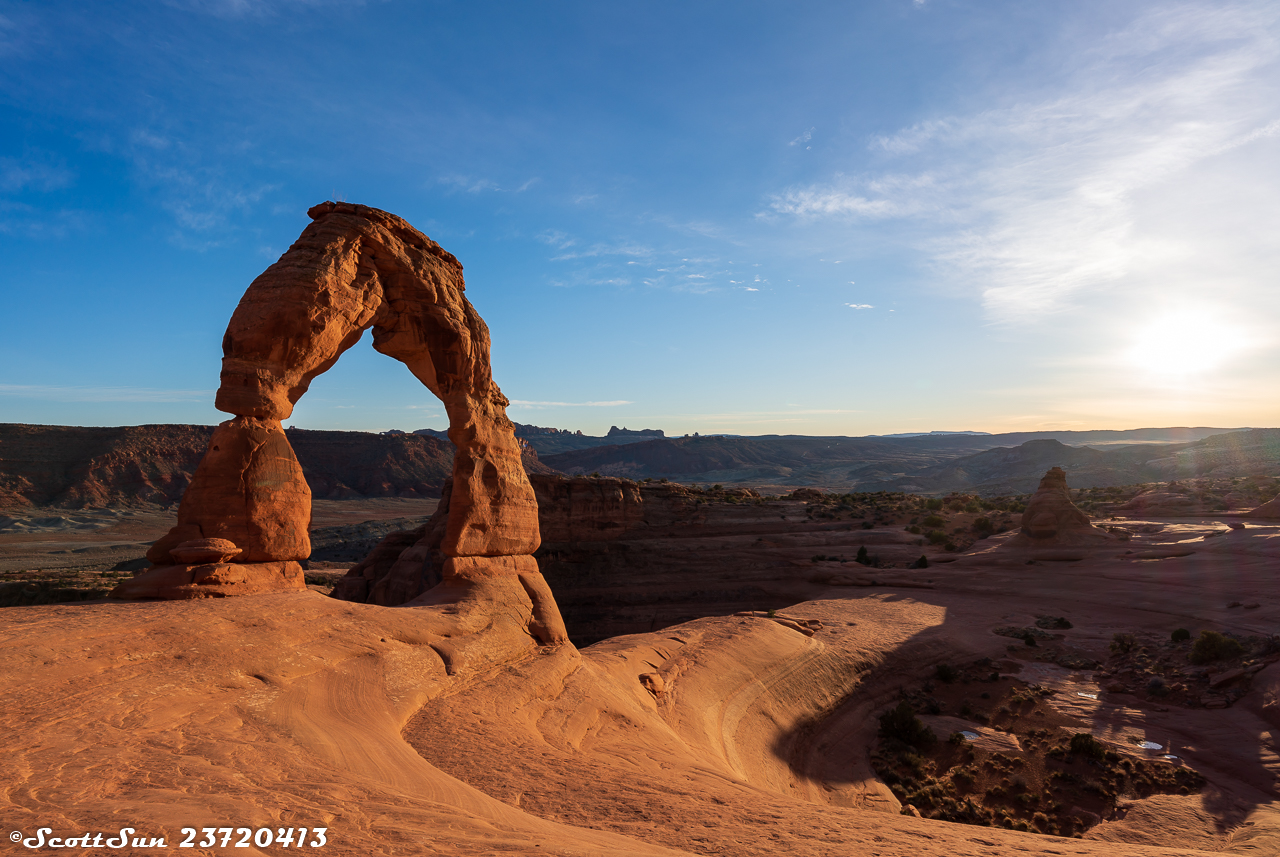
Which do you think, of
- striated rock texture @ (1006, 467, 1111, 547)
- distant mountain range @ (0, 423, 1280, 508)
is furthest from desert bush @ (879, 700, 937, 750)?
distant mountain range @ (0, 423, 1280, 508)

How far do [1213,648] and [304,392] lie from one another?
23.8 meters

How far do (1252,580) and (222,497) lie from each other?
32396mm

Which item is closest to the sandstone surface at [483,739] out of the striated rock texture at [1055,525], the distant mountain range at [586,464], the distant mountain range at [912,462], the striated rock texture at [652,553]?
the striated rock texture at [652,553]

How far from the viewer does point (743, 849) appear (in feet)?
17.7

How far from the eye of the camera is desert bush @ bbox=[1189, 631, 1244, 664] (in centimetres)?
1759

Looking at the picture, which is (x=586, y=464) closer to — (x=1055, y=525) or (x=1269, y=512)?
(x=1055, y=525)

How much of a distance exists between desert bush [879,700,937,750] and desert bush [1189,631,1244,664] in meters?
9.30

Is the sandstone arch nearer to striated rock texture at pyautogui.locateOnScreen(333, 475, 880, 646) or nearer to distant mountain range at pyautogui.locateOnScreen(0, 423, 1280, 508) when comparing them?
striated rock texture at pyautogui.locateOnScreen(333, 475, 880, 646)

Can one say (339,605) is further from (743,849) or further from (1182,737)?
(1182,737)

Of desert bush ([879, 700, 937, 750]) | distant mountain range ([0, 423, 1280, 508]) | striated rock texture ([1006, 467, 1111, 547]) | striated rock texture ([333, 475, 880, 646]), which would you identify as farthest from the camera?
distant mountain range ([0, 423, 1280, 508])

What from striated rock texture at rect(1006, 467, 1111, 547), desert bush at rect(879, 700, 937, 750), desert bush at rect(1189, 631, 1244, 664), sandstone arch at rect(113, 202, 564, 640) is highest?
sandstone arch at rect(113, 202, 564, 640)

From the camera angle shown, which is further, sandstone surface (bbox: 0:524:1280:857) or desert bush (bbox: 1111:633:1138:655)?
desert bush (bbox: 1111:633:1138:655)

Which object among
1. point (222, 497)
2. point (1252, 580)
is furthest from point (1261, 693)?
point (222, 497)

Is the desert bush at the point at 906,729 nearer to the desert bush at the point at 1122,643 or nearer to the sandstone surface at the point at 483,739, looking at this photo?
the sandstone surface at the point at 483,739
